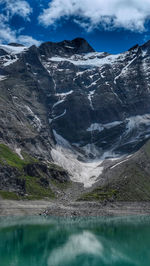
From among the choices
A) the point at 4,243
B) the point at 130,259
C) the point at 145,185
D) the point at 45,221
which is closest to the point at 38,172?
the point at 145,185

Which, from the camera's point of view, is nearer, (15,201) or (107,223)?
(107,223)

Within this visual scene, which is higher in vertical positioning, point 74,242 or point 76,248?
point 74,242

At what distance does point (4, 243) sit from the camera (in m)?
76.2

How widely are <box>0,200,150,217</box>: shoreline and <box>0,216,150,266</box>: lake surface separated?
14594 mm

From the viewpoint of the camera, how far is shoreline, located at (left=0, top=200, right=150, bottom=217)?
128 meters

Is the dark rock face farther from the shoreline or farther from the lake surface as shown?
the lake surface

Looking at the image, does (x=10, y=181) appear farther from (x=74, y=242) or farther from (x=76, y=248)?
(x=76, y=248)

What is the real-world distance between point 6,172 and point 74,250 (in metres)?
99.2

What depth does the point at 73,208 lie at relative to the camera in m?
140

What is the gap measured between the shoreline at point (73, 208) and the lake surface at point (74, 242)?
575 inches

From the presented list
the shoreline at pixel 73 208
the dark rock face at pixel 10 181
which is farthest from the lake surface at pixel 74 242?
the dark rock face at pixel 10 181

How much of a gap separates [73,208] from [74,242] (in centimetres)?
5878

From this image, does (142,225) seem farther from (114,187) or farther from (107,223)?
(114,187)

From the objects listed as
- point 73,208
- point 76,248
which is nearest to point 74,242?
point 76,248
